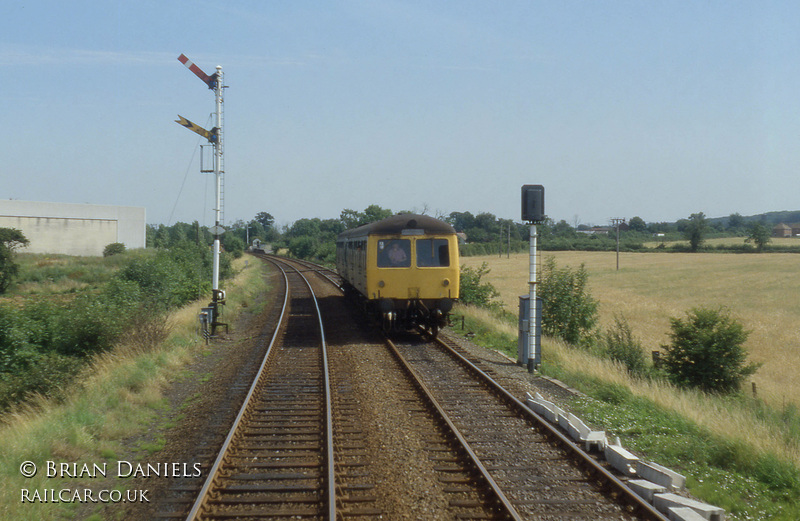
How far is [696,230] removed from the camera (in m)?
89.4

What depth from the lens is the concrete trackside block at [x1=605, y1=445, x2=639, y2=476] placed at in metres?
6.33

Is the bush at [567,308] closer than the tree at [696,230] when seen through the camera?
Yes

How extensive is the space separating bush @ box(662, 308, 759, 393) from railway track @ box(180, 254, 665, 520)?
5.94m

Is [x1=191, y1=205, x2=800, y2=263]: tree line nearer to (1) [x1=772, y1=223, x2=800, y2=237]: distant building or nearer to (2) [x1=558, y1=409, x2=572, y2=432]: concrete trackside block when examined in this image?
(1) [x1=772, y1=223, x2=800, y2=237]: distant building

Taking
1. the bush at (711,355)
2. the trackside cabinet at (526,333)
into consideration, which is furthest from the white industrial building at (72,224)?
the bush at (711,355)

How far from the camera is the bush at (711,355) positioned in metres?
13.4

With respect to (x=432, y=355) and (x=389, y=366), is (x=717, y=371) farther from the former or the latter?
(x=389, y=366)

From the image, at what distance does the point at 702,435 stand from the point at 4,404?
10.2 m

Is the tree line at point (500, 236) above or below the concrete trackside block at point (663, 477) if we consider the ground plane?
above

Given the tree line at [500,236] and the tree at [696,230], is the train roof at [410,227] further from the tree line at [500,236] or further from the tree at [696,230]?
the tree at [696,230]

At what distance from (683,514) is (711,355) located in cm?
950

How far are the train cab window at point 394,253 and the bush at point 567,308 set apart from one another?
4804mm

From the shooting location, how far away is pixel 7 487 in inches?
219

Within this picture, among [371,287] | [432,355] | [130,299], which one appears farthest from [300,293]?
[432,355]
